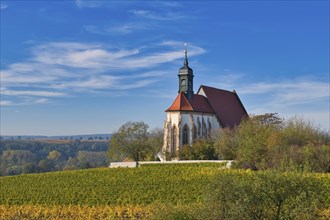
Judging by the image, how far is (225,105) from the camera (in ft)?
228

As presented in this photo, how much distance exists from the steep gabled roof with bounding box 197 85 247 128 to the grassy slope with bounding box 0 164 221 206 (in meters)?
20.0

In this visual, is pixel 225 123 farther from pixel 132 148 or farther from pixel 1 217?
pixel 1 217

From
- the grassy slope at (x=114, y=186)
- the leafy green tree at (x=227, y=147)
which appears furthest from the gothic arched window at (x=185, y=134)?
the grassy slope at (x=114, y=186)

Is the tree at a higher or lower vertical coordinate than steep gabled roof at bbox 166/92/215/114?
lower

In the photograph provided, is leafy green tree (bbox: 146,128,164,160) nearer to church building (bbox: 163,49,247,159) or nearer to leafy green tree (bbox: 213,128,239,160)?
church building (bbox: 163,49,247,159)

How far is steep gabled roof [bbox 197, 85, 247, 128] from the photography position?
219 ft

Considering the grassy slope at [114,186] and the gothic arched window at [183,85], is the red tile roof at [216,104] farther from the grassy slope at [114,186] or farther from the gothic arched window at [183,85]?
the grassy slope at [114,186]

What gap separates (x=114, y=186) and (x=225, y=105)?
3464cm

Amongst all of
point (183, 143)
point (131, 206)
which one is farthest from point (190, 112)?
point (131, 206)

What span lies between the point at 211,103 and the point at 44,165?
63247 millimetres

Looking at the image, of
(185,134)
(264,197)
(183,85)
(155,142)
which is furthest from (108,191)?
(155,142)

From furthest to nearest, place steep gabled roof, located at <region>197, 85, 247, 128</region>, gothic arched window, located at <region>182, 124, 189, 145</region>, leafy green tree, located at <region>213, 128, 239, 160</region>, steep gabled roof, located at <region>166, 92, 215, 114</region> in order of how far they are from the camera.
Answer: steep gabled roof, located at <region>197, 85, 247, 128</region>
steep gabled roof, located at <region>166, 92, 215, 114</region>
gothic arched window, located at <region>182, 124, 189, 145</region>
leafy green tree, located at <region>213, 128, 239, 160</region>

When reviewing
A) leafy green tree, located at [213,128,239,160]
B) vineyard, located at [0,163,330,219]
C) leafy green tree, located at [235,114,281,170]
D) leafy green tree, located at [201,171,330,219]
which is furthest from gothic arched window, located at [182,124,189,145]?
leafy green tree, located at [201,171,330,219]

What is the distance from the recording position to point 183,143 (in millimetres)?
60812
